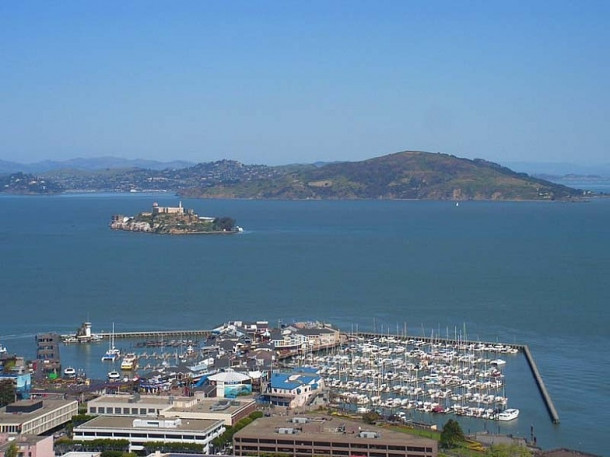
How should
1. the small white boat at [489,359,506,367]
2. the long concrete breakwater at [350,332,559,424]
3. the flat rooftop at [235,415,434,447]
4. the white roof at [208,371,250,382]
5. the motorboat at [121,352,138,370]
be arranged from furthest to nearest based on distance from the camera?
the motorboat at [121,352,138,370]
the small white boat at [489,359,506,367]
the white roof at [208,371,250,382]
the long concrete breakwater at [350,332,559,424]
the flat rooftop at [235,415,434,447]

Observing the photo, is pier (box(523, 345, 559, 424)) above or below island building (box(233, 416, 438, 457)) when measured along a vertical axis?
below

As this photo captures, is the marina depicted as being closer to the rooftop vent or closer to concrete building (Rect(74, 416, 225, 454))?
the rooftop vent

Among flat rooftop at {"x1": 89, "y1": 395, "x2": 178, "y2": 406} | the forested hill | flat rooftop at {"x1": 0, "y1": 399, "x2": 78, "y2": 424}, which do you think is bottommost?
flat rooftop at {"x1": 0, "y1": 399, "x2": 78, "y2": 424}

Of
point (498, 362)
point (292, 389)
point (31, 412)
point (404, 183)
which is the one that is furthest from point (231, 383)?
point (404, 183)

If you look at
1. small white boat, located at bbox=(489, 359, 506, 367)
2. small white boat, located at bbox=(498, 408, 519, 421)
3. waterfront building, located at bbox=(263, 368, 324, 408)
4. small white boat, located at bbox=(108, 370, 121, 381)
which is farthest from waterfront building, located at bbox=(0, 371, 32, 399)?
small white boat, located at bbox=(489, 359, 506, 367)

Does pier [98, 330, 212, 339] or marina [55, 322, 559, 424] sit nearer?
marina [55, 322, 559, 424]

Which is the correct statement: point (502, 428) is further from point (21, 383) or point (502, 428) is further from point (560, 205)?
point (560, 205)

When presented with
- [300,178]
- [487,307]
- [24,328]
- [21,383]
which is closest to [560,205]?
[300,178]
